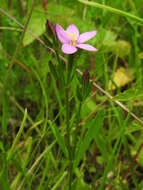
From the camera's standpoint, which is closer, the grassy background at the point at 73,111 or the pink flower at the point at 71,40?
the pink flower at the point at 71,40

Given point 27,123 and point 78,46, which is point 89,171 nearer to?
point 27,123

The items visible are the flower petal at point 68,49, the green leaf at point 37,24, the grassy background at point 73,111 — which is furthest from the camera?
the green leaf at point 37,24

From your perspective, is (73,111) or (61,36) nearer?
(61,36)

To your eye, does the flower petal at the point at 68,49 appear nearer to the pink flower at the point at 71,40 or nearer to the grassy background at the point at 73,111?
the pink flower at the point at 71,40

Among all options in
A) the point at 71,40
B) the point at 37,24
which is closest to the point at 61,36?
the point at 71,40

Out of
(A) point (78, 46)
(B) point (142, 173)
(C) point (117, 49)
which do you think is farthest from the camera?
(B) point (142, 173)

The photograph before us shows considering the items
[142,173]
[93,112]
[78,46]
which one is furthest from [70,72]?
[142,173]

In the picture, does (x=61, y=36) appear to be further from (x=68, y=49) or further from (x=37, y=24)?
(x=37, y=24)

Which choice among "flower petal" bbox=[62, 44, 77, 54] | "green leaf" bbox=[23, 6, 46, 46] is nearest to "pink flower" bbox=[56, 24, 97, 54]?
"flower petal" bbox=[62, 44, 77, 54]

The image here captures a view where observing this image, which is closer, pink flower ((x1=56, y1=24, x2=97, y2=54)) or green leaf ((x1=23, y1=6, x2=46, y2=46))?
pink flower ((x1=56, y1=24, x2=97, y2=54))

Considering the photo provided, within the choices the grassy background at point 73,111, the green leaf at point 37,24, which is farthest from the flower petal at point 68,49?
the green leaf at point 37,24

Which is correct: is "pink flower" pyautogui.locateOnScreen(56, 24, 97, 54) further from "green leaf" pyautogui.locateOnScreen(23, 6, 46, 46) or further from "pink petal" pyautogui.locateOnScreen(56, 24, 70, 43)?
"green leaf" pyautogui.locateOnScreen(23, 6, 46, 46)
